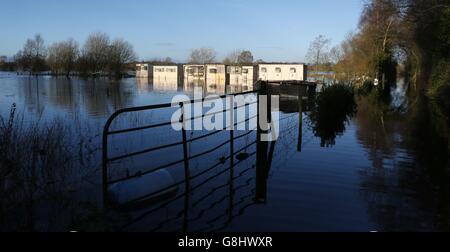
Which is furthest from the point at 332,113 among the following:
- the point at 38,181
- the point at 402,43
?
the point at 402,43

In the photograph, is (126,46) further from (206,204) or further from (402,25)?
(206,204)

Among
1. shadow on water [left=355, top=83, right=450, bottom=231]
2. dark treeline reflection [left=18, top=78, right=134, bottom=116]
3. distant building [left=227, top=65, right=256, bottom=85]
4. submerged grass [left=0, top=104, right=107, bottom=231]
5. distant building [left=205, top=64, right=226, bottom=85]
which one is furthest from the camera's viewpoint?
distant building [left=205, top=64, right=226, bottom=85]

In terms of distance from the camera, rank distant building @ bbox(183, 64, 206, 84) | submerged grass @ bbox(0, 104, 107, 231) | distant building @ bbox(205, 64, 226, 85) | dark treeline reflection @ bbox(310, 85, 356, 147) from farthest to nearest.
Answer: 1. distant building @ bbox(183, 64, 206, 84)
2. distant building @ bbox(205, 64, 226, 85)
3. dark treeline reflection @ bbox(310, 85, 356, 147)
4. submerged grass @ bbox(0, 104, 107, 231)

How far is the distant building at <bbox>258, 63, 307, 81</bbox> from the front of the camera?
84.4 metres

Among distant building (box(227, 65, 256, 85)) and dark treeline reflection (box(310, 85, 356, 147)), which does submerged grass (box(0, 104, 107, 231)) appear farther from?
distant building (box(227, 65, 256, 85))

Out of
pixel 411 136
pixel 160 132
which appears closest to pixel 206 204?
pixel 160 132

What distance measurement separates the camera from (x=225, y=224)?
17.6 ft

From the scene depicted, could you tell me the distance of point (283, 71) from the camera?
86.2 metres

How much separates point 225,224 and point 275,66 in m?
83.6

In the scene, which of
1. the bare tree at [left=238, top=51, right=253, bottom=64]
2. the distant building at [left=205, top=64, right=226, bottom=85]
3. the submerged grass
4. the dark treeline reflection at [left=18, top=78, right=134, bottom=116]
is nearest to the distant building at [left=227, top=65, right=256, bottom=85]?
the distant building at [left=205, top=64, right=226, bottom=85]

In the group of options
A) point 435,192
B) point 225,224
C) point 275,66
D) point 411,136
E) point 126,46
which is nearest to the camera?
point 225,224

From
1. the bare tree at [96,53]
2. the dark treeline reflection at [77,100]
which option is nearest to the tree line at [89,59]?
the bare tree at [96,53]

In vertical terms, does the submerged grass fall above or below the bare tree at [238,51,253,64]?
below

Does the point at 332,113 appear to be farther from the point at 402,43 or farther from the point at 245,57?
the point at 245,57
